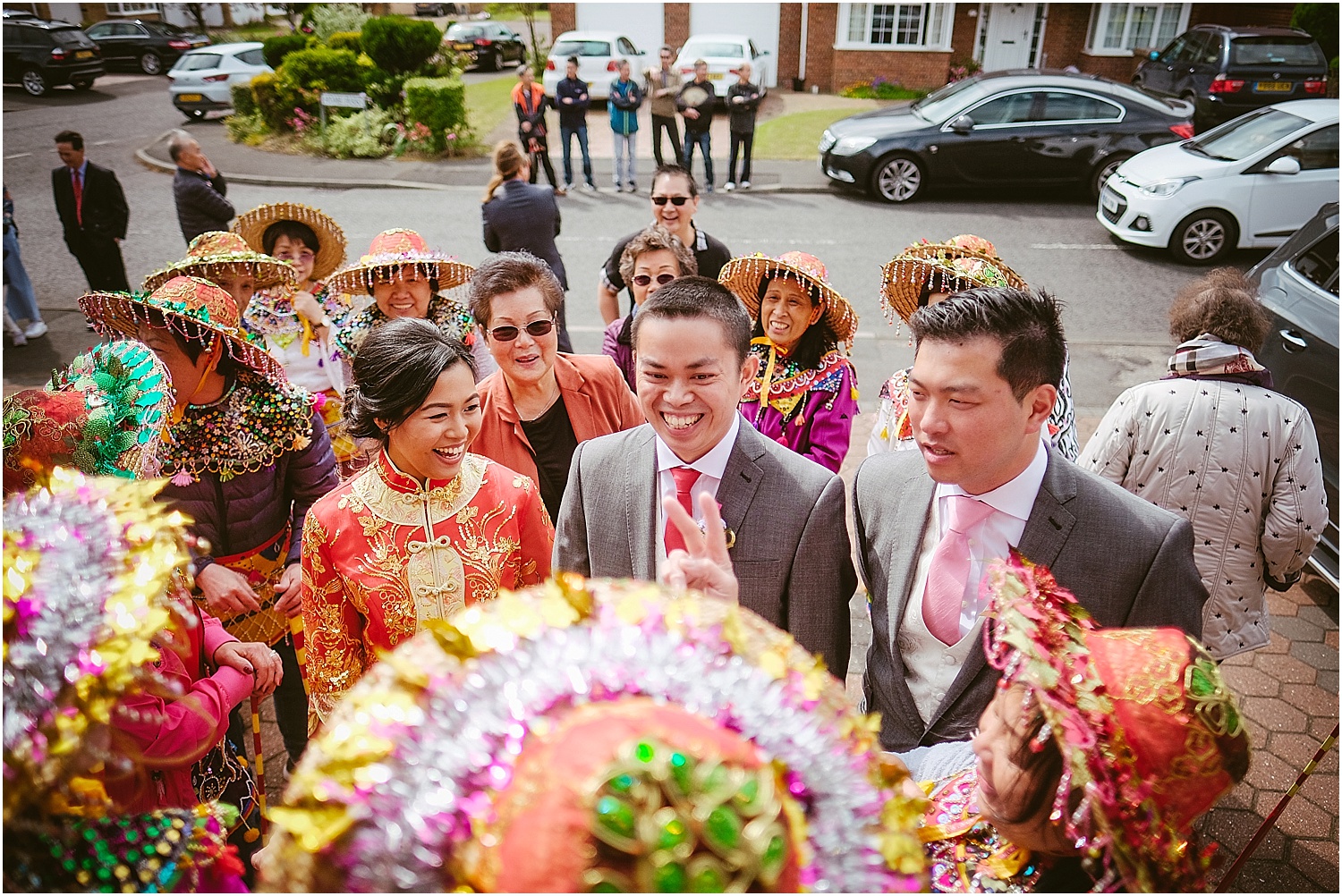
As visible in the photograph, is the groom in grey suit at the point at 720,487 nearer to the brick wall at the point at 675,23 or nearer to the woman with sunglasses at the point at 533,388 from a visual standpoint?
the woman with sunglasses at the point at 533,388

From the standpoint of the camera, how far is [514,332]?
11.1 feet

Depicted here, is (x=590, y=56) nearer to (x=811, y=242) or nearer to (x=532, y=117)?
(x=532, y=117)

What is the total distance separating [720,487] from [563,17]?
22864 mm

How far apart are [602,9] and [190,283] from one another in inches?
855

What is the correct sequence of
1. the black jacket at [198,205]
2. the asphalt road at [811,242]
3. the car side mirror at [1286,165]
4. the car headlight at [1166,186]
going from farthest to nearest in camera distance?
the car headlight at [1166,186]
the car side mirror at [1286,165]
the asphalt road at [811,242]
the black jacket at [198,205]

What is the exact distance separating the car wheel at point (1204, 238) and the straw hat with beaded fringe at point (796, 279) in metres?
8.28

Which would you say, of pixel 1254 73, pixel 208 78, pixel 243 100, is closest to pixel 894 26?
pixel 1254 73

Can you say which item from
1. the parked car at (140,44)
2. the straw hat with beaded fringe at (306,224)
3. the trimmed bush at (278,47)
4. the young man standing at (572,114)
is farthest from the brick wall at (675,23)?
the straw hat with beaded fringe at (306,224)

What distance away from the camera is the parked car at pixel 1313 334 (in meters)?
4.38

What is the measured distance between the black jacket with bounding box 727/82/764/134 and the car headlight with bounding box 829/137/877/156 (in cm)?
141

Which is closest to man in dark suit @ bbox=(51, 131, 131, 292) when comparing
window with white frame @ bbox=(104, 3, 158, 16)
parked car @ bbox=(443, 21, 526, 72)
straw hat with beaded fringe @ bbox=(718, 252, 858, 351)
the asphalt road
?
the asphalt road

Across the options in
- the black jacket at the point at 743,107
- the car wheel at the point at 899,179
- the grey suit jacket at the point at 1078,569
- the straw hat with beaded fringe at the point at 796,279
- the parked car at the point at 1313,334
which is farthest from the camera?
the black jacket at the point at 743,107

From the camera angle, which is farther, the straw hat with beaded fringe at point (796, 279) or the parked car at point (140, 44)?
Answer: the parked car at point (140, 44)

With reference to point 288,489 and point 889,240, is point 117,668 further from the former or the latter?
point 889,240
